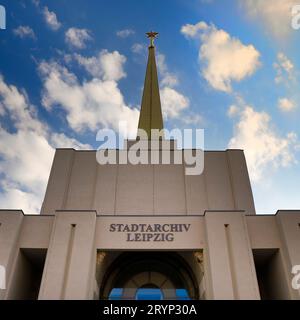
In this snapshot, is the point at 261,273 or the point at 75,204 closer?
the point at 261,273

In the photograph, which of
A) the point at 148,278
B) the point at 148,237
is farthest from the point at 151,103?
the point at 148,237

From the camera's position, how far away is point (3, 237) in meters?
15.7

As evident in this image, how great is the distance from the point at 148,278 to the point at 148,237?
4.83 meters

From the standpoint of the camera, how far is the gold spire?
28.7 m

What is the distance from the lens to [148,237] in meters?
15.8

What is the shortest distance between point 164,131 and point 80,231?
15119 millimetres

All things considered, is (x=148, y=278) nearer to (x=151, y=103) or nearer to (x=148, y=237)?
(x=148, y=237)

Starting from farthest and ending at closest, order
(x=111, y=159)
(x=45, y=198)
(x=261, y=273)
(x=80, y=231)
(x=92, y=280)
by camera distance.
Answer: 1. (x=111, y=159)
2. (x=45, y=198)
3. (x=261, y=273)
4. (x=80, y=231)
5. (x=92, y=280)

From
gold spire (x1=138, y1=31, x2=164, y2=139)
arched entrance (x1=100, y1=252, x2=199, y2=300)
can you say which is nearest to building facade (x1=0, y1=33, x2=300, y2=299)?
arched entrance (x1=100, y1=252, x2=199, y2=300)

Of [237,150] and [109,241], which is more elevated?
[237,150]

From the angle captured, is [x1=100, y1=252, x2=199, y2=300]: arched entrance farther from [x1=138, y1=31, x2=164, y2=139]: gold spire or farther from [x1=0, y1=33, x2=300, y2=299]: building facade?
[x1=138, y1=31, x2=164, y2=139]: gold spire
